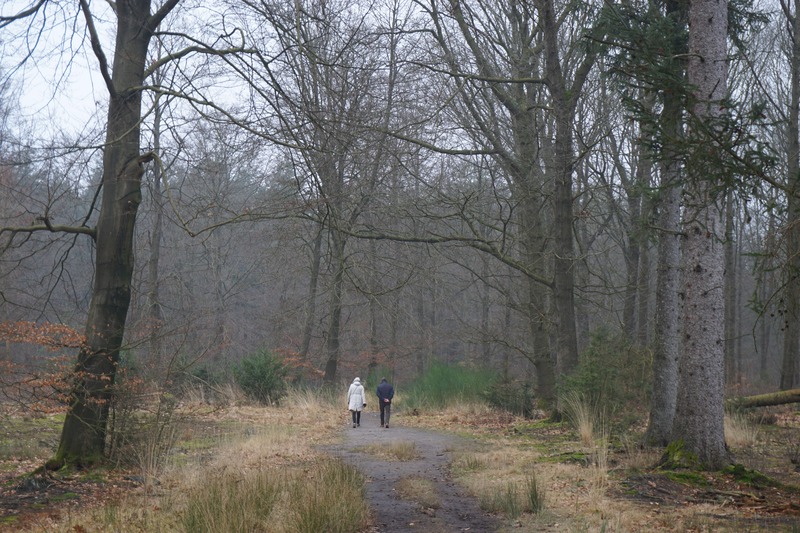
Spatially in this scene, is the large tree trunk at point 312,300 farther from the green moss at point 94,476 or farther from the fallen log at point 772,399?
the green moss at point 94,476

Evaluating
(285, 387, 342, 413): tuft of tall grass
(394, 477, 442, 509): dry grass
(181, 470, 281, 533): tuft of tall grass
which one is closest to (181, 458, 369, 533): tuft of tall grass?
(181, 470, 281, 533): tuft of tall grass

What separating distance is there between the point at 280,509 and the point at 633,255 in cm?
1937

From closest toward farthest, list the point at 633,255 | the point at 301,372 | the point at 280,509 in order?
the point at 280,509
the point at 633,255
the point at 301,372

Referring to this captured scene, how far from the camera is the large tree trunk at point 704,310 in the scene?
9797mm

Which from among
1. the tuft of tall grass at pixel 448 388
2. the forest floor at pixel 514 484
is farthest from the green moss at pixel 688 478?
the tuft of tall grass at pixel 448 388

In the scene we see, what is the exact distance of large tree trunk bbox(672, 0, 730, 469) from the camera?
386 inches

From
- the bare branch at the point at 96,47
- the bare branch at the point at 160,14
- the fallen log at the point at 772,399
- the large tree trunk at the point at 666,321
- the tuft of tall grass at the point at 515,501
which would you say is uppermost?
the bare branch at the point at 160,14

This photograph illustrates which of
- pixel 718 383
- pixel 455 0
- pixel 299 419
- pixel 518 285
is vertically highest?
pixel 455 0

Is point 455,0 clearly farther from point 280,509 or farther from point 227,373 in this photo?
point 227,373

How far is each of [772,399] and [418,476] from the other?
984cm

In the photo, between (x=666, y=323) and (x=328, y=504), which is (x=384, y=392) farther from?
(x=328, y=504)

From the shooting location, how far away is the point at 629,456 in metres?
11.3

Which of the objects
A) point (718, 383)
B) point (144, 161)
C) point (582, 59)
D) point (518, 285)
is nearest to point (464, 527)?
point (718, 383)

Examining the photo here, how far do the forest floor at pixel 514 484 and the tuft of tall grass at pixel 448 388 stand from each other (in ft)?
26.8
